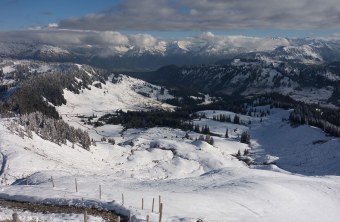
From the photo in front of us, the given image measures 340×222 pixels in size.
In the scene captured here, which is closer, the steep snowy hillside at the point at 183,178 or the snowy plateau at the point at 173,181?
the snowy plateau at the point at 173,181

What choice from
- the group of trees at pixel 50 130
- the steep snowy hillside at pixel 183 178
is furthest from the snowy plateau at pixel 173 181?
the group of trees at pixel 50 130

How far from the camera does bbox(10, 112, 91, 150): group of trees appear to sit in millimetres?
124812

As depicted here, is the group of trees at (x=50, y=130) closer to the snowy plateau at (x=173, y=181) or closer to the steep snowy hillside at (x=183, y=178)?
the snowy plateau at (x=173, y=181)

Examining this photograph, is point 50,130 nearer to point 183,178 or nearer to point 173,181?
point 183,178

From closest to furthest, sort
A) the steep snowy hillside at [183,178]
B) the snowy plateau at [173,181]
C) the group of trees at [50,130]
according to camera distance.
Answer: the snowy plateau at [173,181] → the steep snowy hillside at [183,178] → the group of trees at [50,130]

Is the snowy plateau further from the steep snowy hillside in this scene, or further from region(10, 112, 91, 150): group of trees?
region(10, 112, 91, 150): group of trees

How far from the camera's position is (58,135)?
12912 centimetres

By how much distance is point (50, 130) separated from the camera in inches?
5153

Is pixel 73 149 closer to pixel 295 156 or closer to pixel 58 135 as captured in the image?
pixel 58 135

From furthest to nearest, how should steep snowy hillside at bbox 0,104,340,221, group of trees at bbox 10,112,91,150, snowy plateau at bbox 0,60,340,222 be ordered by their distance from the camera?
group of trees at bbox 10,112,91,150
steep snowy hillside at bbox 0,104,340,221
snowy plateau at bbox 0,60,340,222

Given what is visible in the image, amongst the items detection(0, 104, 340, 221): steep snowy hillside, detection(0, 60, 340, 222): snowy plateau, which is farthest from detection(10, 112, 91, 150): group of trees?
detection(0, 104, 340, 221): steep snowy hillside

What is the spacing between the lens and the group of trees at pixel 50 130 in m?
125

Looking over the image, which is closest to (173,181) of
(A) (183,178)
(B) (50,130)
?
(A) (183,178)

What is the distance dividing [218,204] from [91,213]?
15.3m
